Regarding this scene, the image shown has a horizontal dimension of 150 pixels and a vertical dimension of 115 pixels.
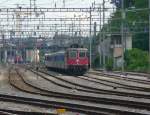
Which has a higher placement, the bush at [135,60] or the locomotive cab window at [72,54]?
the locomotive cab window at [72,54]

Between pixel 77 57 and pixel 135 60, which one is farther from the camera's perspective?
pixel 135 60

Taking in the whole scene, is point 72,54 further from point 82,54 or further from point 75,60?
point 82,54

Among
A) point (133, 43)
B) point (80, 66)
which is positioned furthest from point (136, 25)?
point (80, 66)

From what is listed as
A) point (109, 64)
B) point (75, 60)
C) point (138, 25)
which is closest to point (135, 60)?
point (109, 64)

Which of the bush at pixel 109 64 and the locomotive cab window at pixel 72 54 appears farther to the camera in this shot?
the bush at pixel 109 64

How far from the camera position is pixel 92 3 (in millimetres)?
61969

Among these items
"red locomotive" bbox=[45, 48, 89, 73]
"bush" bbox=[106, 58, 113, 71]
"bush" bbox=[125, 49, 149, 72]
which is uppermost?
"red locomotive" bbox=[45, 48, 89, 73]

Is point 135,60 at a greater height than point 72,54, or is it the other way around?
point 72,54

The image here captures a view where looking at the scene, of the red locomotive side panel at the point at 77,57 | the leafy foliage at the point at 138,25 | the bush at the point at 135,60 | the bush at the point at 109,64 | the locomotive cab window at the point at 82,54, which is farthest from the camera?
the leafy foliage at the point at 138,25

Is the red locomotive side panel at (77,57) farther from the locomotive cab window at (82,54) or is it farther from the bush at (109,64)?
the bush at (109,64)

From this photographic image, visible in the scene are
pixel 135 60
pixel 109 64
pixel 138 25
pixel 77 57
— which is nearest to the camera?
pixel 77 57

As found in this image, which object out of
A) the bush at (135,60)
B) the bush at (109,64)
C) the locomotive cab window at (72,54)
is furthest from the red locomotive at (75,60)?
the bush at (109,64)

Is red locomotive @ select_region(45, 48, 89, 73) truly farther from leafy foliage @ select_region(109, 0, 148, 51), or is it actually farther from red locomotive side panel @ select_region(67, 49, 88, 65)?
leafy foliage @ select_region(109, 0, 148, 51)

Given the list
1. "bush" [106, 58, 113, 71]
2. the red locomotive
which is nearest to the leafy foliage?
"bush" [106, 58, 113, 71]
